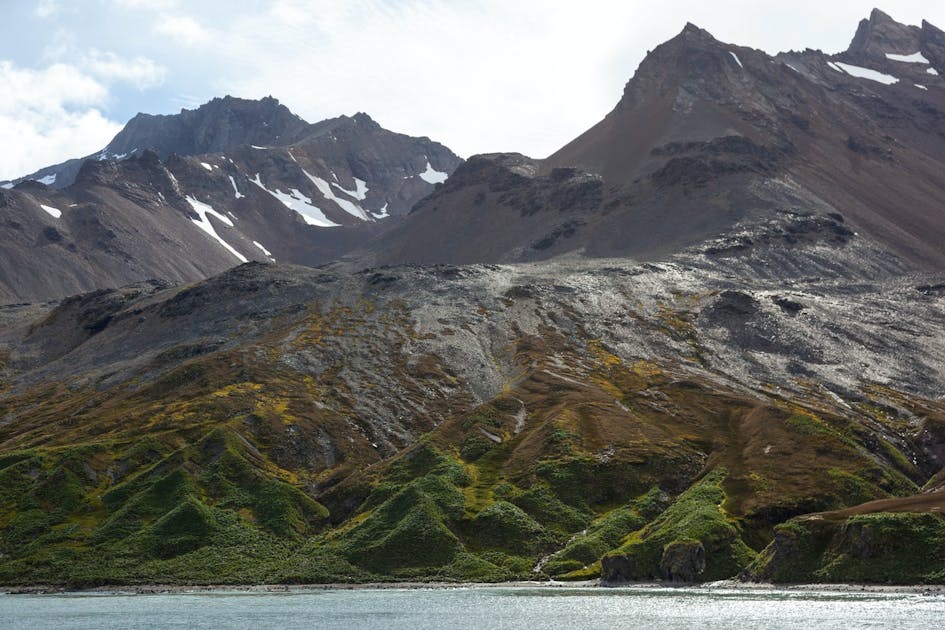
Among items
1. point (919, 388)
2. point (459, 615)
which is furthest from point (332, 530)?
point (919, 388)

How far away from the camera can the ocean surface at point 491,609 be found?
85.2m

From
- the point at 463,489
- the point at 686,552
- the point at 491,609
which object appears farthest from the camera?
the point at 463,489

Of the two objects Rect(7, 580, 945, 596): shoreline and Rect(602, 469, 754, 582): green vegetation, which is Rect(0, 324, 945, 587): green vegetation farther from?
Rect(7, 580, 945, 596): shoreline

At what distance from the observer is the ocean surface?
280 ft

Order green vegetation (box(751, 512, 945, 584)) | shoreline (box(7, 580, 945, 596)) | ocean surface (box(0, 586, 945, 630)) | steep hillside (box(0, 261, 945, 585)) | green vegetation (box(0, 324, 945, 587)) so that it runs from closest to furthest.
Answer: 1. ocean surface (box(0, 586, 945, 630))
2. green vegetation (box(751, 512, 945, 584))
3. shoreline (box(7, 580, 945, 596))
4. green vegetation (box(0, 324, 945, 587))
5. steep hillside (box(0, 261, 945, 585))

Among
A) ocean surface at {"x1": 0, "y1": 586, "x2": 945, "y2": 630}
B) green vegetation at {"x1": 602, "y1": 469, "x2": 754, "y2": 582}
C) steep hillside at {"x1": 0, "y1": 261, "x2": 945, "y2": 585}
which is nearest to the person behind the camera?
ocean surface at {"x1": 0, "y1": 586, "x2": 945, "y2": 630}

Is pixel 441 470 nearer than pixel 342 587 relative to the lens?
No

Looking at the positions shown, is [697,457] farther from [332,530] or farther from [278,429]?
[278,429]

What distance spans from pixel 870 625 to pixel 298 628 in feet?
161

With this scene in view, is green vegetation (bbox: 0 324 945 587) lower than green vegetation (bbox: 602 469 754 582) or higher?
higher

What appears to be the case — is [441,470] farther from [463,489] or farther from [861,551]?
[861,551]

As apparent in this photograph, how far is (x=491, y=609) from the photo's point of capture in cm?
9738

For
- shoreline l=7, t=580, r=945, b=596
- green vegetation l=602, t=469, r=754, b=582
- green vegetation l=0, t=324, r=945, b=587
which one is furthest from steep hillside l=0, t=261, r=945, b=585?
shoreline l=7, t=580, r=945, b=596

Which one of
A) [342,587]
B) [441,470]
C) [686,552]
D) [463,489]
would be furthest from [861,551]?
[441,470]
